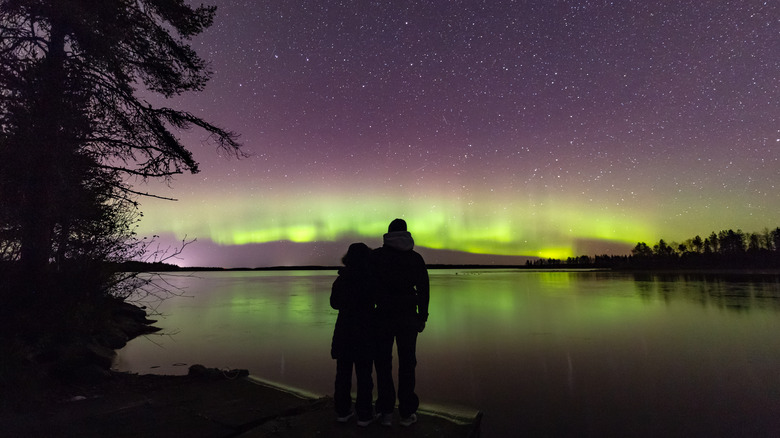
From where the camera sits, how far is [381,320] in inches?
188

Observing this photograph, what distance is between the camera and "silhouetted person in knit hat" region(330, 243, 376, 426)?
4.78 metres

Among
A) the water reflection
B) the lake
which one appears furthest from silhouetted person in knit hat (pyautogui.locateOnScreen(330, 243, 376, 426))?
the water reflection

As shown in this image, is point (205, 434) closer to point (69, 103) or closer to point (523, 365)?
point (69, 103)

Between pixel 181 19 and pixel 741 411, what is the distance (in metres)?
15.2

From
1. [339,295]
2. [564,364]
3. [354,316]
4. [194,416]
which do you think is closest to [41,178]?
[194,416]

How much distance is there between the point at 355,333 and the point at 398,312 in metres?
0.61

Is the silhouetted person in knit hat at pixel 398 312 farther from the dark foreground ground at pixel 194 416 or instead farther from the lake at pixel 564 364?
the lake at pixel 564 364

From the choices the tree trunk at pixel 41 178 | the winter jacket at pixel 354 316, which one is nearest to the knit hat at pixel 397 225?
the winter jacket at pixel 354 316

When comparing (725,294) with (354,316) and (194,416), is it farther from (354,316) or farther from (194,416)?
(194,416)

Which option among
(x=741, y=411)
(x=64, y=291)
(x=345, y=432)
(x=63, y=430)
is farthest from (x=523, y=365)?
(x=64, y=291)

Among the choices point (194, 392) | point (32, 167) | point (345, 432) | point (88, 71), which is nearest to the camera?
point (345, 432)

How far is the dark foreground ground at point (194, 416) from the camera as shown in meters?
4.65

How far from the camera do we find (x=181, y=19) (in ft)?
31.9

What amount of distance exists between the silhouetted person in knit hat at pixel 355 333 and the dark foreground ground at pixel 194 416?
27 centimetres
